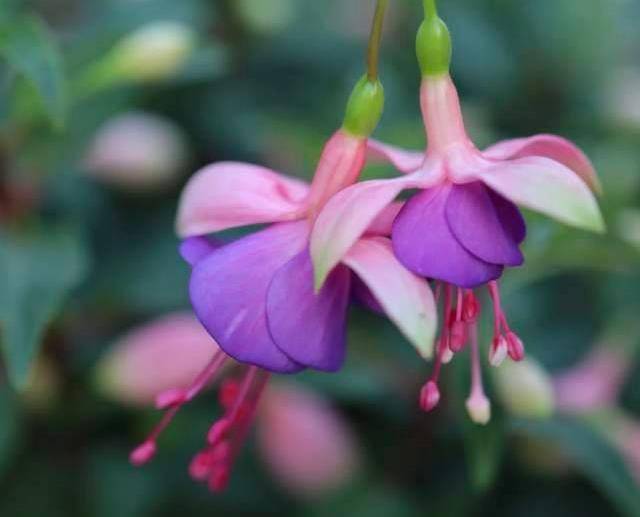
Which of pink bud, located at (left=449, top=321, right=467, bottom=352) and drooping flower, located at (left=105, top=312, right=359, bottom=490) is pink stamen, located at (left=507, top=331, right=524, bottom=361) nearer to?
pink bud, located at (left=449, top=321, right=467, bottom=352)

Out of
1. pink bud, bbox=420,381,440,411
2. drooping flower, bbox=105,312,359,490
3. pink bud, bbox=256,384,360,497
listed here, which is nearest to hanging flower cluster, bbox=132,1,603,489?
pink bud, bbox=420,381,440,411

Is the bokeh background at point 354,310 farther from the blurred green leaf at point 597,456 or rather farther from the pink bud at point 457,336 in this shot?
the pink bud at point 457,336

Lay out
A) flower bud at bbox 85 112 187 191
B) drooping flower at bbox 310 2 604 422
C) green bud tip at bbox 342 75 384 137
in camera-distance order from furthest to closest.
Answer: flower bud at bbox 85 112 187 191 → green bud tip at bbox 342 75 384 137 → drooping flower at bbox 310 2 604 422

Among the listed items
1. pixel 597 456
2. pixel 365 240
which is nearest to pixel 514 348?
pixel 365 240

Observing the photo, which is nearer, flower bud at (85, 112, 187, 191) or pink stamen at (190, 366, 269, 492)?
pink stamen at (190, 366, 269, 492)

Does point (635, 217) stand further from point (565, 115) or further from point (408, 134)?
point (565, 115)

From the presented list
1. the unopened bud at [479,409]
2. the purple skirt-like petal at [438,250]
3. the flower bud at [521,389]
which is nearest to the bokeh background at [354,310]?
the flower bud at [521,389]

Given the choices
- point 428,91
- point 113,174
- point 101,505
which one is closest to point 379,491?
point 101,505
